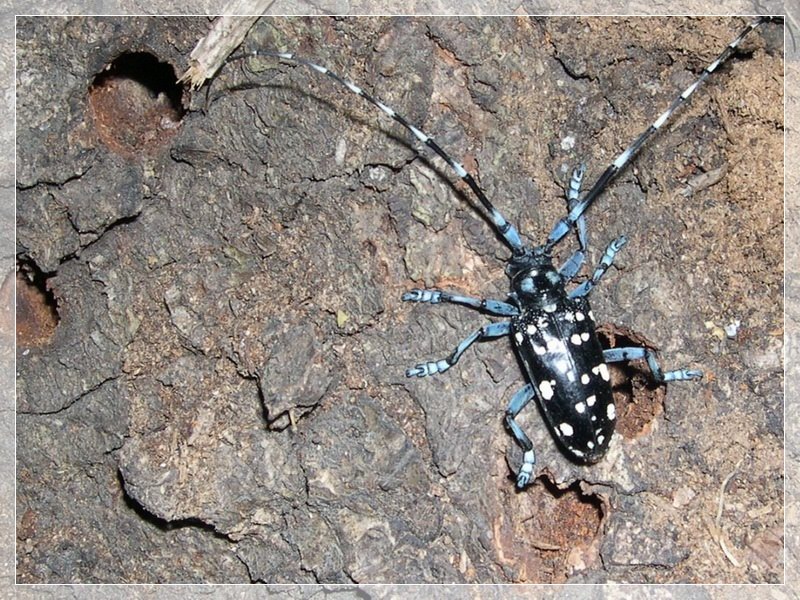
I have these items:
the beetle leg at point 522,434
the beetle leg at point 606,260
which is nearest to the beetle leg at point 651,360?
the beetle leg at point 606,260

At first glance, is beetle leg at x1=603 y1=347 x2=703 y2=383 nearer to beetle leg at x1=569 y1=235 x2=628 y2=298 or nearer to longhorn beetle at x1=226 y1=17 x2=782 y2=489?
longhorn beetle at x1=226 y1=17 x2=782 y2=489

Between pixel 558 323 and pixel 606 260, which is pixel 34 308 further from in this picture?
pixel 606 260

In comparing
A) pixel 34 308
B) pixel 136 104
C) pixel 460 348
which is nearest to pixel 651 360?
pixel 460 348

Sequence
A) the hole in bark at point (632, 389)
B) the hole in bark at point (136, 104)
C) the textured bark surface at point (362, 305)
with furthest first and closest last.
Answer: the hole in bark at point (632, 389) < the hole in bark at point (136, 104) < the textured bark surface at point (362, 305)

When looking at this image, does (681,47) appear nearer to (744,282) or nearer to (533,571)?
(744,282)

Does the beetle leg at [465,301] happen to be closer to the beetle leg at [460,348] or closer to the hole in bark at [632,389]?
the beetle leg at [460,348]

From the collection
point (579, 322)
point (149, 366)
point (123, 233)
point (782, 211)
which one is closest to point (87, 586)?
point (149, 366)
